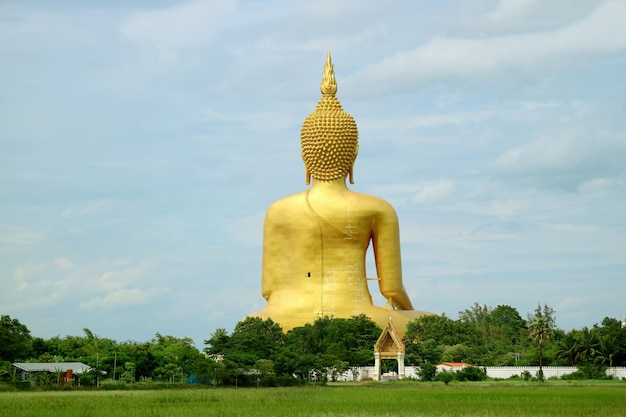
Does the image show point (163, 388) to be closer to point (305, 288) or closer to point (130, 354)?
point (130, 354)

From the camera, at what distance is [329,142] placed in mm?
57688

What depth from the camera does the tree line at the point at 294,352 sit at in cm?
4669

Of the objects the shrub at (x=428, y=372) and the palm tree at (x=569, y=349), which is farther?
the palm tree at (x=569, y=349)

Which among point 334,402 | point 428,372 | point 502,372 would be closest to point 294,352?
point 428,372

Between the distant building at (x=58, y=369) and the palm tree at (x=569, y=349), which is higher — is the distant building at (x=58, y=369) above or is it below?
below

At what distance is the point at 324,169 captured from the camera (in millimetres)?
58250

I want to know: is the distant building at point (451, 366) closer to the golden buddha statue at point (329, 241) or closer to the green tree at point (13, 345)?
the golden buddha statue at point (329, 241)

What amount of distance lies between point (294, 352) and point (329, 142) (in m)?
12.9

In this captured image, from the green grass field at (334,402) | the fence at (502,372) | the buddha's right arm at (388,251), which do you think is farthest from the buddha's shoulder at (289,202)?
the green grass field at (334,402)

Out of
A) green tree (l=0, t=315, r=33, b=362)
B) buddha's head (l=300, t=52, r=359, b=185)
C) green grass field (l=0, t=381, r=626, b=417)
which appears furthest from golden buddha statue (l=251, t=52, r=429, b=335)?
green grass field (l=0, t=381, r=626, b=417)

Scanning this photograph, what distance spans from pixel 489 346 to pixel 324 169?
528 inches

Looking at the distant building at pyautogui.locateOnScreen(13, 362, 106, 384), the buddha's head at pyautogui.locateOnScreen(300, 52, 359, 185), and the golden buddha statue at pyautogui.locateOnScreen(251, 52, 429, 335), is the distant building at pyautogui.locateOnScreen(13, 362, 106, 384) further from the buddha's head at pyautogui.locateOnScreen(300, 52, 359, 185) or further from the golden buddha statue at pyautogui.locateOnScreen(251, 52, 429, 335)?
the buddha's head at pyautogui.locateOnScreen(300, 52, 359, 185)

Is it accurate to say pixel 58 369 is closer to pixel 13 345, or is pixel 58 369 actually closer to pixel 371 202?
pixel 13 345

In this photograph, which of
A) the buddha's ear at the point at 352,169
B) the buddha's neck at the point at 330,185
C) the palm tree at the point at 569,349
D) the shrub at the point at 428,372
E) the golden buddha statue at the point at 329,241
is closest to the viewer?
the shrub at the point at 428,372
